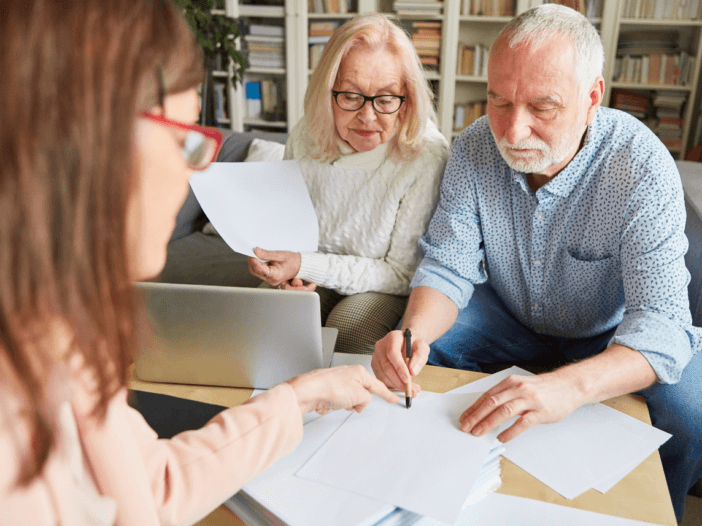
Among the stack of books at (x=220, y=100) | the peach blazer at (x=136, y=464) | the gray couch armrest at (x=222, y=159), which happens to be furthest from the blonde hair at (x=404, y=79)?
the stack of books at (x=220, y=100)

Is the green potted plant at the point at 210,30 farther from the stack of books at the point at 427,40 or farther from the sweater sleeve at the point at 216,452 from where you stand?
the sweater sleeve at the point at 216,452

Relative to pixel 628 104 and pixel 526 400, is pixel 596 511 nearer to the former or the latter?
pixel 526 400

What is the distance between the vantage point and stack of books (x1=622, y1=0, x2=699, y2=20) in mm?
3422

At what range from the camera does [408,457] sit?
74 cm

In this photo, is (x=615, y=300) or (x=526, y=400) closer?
(x=526, y=400)

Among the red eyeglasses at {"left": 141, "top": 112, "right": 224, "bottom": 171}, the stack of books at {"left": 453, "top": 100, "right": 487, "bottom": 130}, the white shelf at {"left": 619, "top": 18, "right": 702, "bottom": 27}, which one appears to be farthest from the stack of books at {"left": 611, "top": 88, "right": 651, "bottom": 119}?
the red eyeglasses at {"left": 141, "top": 112, "right": 224, "bottom": 171}

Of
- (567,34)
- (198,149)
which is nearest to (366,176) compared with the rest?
(567,34)

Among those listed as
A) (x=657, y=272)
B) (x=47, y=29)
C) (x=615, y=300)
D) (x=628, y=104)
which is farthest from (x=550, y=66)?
(x=628, y=104)

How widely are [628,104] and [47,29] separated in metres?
4.03

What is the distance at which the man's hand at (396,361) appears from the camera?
0.91 metres

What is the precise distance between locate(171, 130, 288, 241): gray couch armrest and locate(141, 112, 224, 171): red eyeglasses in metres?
1.99

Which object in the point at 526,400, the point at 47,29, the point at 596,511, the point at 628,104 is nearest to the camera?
the point at 47,29

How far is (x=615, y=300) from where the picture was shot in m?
1.30

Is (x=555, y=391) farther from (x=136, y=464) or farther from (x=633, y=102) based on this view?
(x=633, y=102)
